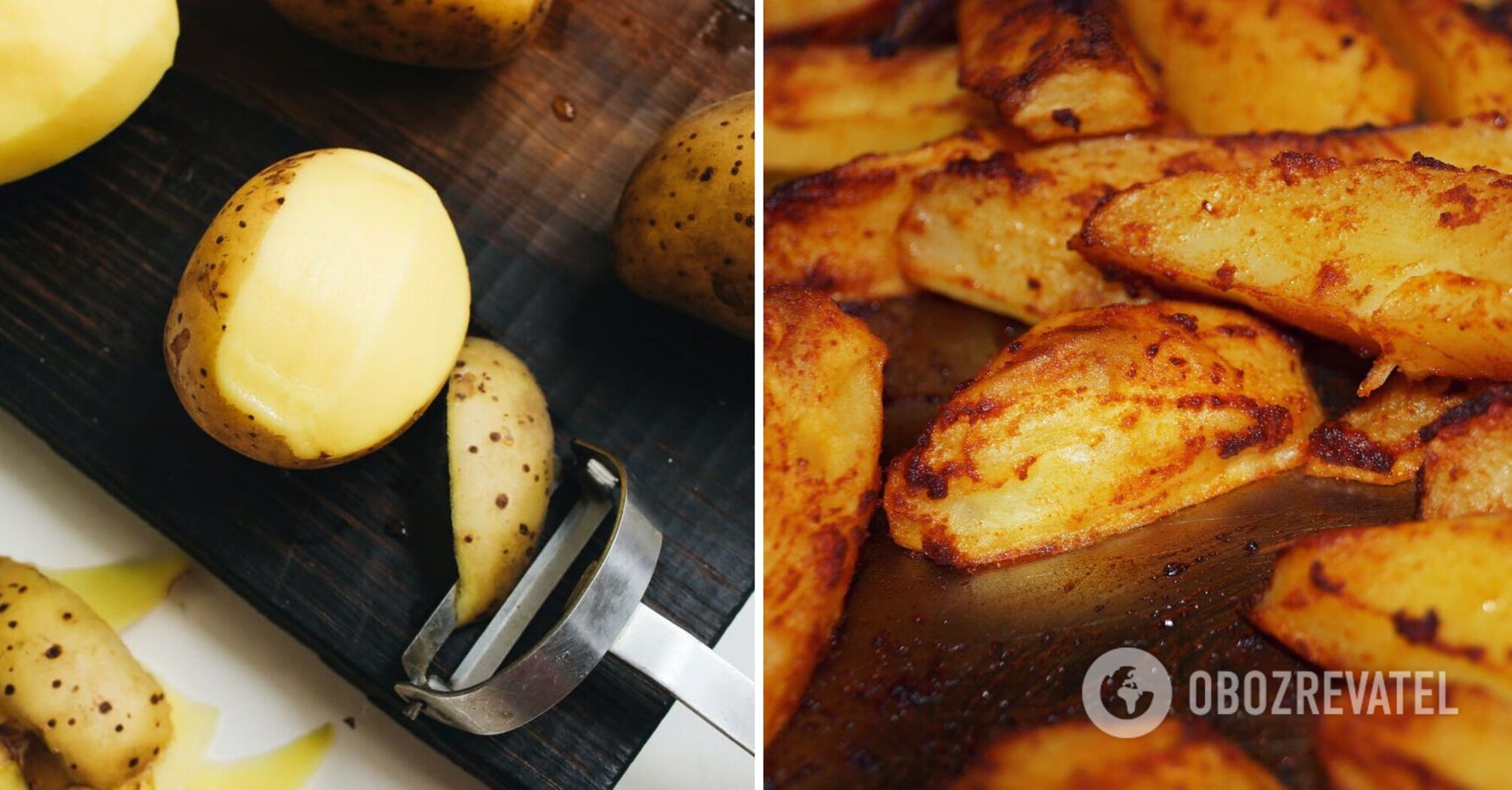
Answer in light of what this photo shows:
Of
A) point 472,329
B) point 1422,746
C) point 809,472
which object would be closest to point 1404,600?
point 1422,746

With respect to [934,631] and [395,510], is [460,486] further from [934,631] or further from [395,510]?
[934,631]

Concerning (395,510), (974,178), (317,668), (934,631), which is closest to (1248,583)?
(934,631)

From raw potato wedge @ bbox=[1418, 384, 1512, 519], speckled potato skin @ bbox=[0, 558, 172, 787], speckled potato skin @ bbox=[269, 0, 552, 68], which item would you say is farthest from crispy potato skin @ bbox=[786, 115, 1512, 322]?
speckled potato skin @ bbox=[0, 558, 172, 787]

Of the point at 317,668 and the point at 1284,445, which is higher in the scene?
the point at 1284,445

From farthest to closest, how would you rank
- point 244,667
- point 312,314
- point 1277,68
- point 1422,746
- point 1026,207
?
1. point 244,667
2. point 312,314
3. point 1277,68
4. point 1026,207
5. point 1422,746

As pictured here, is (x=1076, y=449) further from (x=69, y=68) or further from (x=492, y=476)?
(x=69, y=68)

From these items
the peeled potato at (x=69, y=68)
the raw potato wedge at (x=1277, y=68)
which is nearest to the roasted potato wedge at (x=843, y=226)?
the raw potato wedge at (x=1277, y=68)
